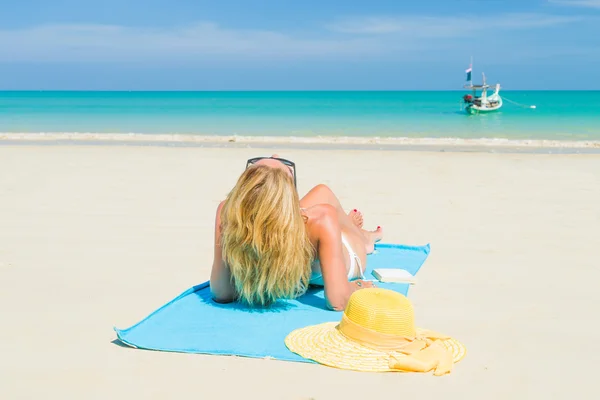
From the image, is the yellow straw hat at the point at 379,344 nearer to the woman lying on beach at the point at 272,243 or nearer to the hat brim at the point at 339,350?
the hat brim at the point at 339,350

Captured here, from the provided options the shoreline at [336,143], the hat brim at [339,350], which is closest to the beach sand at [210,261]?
the hat brim at [339,350]

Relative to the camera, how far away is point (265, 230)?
3367mm

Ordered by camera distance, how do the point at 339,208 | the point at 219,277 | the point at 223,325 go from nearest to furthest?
the point at 223,325
the point at 219,277
the point at 339,208

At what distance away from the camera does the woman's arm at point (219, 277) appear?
3619mm

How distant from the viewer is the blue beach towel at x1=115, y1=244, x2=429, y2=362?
3.19 meters

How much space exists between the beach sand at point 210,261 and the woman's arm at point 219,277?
0.46m

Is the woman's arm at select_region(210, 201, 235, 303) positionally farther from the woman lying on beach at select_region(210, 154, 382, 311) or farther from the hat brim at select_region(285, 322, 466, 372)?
the hat brim at select_region(285, 322, 466, 372)

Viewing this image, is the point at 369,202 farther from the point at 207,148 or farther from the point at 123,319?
the point at 207,148

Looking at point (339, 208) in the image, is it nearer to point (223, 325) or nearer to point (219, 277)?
point (219, 277)

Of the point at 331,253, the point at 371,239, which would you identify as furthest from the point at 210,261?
the point at 331,253

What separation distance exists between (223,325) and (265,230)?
57 centimetres

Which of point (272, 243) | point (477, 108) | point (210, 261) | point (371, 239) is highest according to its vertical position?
point (477, 108)

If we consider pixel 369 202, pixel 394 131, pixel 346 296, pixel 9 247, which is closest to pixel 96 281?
pixel 9 247

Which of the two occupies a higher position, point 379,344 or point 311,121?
Answer: point 311,121
